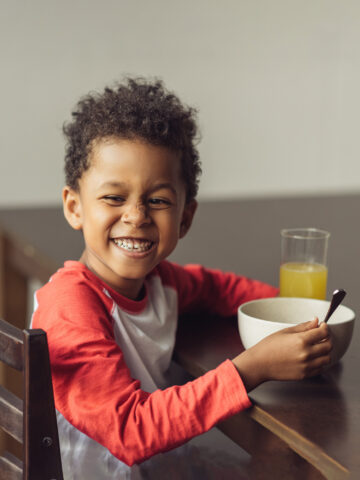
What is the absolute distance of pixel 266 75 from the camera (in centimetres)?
352

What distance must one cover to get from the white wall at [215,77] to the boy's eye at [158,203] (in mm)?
1935

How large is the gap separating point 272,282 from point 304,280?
0.18 metres

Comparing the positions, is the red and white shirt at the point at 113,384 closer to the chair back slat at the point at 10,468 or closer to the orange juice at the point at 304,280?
the chair back slat at the point at 10,468

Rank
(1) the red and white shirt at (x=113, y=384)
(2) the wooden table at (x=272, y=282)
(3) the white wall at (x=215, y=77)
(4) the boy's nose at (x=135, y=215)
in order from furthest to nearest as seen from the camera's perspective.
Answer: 1. (3) the white wall at (x=215, y=77)
2. (4) the boy's nose at (x=135, y=215)
3. (1) the red and white shirt at (x=113, y=384)
4. (2) the wooden table at (x=272, y=282)

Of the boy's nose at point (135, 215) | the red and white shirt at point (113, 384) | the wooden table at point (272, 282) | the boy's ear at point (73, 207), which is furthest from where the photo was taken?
the boy's ear at point (73, 207)

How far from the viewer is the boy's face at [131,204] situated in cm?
95

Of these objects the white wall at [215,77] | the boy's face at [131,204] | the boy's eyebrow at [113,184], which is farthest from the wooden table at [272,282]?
the white wall at [215,77]

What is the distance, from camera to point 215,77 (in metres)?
3.42

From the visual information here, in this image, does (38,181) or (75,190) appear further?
(38,181)

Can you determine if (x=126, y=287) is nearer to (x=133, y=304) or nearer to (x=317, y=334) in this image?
(x=133, y=304)

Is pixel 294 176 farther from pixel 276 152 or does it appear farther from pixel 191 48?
pixel 191 48

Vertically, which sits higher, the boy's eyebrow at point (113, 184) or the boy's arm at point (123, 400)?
the boy's eyebrow at point (113, 184)

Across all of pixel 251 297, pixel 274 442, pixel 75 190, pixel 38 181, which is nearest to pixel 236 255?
pixel 251 297

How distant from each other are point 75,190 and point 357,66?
9.70 ft
